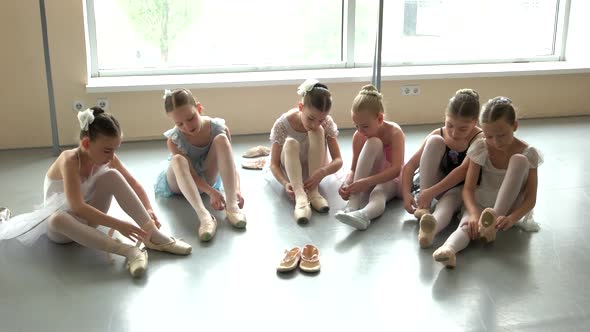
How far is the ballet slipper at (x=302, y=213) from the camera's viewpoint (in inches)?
119

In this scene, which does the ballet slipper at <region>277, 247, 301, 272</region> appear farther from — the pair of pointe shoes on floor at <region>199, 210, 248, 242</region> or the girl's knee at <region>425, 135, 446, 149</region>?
the girl's knee at <region>425, 135, 446, 149</region>

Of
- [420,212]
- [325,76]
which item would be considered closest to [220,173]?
[420,212]

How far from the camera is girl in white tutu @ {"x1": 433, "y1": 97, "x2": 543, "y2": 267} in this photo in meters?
2.71

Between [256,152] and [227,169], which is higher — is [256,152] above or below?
below

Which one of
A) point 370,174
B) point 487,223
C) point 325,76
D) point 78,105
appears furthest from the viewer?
point 325,76

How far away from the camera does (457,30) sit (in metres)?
5.28

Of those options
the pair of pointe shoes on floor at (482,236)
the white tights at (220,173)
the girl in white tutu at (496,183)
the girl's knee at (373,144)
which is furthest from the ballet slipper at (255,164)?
the pair of pointe shoes on floor at (482,236)

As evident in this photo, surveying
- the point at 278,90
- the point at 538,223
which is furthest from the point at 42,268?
the point at 278,90

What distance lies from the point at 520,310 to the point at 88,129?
1.65 m

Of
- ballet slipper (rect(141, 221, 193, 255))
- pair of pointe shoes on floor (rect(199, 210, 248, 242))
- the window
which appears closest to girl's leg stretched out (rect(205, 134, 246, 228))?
pair of pointe shoes on floor (rect(199, 210, 248, 242))

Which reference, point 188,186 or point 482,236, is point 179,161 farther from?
point 482,236

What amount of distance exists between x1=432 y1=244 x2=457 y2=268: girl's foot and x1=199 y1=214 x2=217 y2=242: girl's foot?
91cm

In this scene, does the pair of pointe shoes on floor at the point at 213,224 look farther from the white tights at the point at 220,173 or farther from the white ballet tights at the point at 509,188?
the white ballet tights at the point at 509,188

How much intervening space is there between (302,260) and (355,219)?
0.40 m
